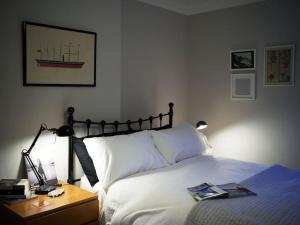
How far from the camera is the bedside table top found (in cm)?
197

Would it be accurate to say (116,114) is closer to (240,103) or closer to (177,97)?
(177,97)

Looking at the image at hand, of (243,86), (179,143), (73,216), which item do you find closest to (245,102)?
(243,86)

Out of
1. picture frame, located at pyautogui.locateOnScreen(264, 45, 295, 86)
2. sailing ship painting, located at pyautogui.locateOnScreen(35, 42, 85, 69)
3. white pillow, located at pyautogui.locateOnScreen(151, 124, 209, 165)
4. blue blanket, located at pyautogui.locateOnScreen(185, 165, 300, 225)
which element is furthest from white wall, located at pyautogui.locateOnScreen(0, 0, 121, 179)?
picture frame, located at pyautogui.locateOnScreen(264, 45, 295, 86)

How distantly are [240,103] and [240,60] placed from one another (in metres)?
0.49

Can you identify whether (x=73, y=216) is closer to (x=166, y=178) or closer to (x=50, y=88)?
(x=166, y=178)

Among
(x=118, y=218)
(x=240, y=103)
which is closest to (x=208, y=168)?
(x=118, y=218)

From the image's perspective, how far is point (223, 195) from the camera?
200cm

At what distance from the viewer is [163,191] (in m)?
2.11

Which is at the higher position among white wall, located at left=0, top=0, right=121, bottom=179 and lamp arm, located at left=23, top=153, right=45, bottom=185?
white wall, located at left=0, top=0, right=121, bottom=179

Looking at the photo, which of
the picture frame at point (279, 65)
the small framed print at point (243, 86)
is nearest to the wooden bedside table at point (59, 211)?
the small framed print at point (243, 86)

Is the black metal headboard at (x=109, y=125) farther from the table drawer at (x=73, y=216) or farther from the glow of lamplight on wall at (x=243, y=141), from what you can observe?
the glow of lamplight on wall at (x=243, y=141)

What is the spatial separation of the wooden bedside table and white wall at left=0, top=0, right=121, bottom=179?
1.24 ft

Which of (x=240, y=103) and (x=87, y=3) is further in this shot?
(x=240, y=103)

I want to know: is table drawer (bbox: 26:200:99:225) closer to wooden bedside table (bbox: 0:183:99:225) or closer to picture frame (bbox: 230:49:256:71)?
wooden bedside table (bbox: 0:183:99:225)
